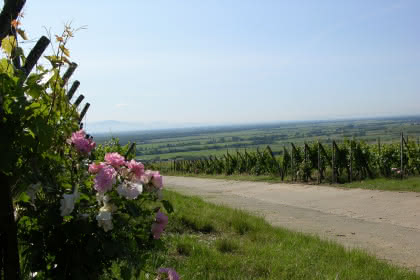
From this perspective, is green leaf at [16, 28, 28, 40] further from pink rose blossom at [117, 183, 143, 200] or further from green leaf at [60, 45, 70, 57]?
pink rose blossom at [117, 183, 143, 200]

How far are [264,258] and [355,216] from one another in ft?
18.0

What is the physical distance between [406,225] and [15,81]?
8361mm

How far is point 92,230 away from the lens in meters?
1.94

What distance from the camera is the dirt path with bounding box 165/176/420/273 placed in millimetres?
6891

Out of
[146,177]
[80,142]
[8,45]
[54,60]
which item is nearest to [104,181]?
[146,177]

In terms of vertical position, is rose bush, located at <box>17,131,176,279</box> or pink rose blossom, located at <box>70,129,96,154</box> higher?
pink rose blossom, located at <box>70,129,96,154</box>

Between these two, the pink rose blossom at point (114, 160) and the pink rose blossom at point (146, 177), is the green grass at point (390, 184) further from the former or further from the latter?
the pink rose blossom at point (114, 160)

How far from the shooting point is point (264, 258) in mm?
5109

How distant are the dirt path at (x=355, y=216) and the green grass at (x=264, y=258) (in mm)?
956

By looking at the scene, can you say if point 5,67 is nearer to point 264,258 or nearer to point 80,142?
point 80,142

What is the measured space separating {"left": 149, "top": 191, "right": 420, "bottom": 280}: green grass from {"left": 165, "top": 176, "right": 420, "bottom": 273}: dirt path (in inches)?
37.7

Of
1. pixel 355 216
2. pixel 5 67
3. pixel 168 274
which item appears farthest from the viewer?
pixel 355 216

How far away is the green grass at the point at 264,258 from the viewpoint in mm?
4531

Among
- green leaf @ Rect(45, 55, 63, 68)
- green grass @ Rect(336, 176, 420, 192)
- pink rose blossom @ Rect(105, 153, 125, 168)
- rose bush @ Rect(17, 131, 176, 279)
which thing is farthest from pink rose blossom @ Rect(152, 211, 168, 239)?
green grass @ Rect(336, 176, 420, 192)
